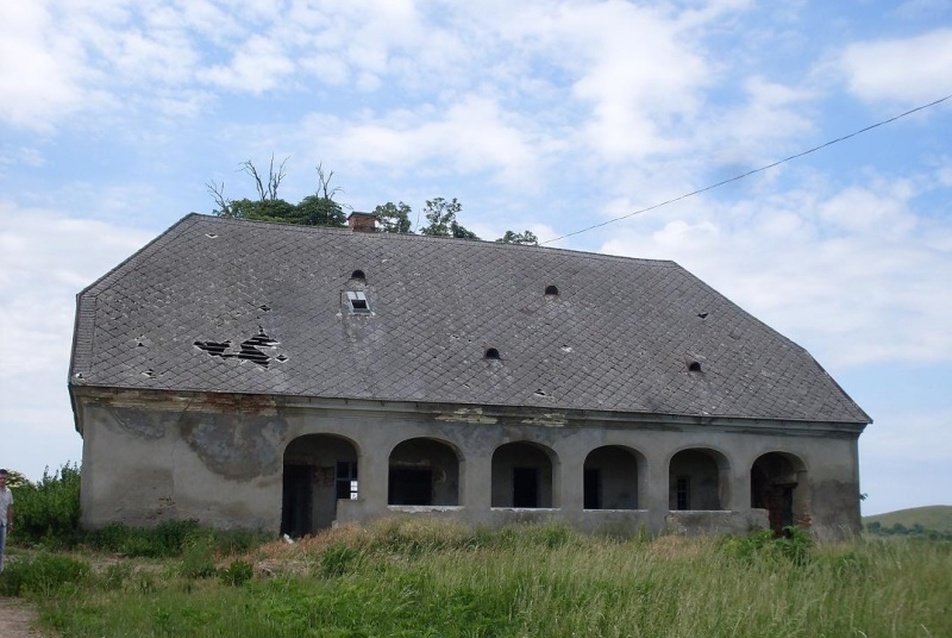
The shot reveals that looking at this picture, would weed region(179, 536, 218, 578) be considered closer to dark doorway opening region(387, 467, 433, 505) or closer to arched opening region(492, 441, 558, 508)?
dark doorway opening region(387, 467, 433, 505)

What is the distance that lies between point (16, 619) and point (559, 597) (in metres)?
6.06

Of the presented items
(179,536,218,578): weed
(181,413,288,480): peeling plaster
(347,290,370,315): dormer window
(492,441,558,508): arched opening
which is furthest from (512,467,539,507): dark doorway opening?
(179,536,218,578): weed

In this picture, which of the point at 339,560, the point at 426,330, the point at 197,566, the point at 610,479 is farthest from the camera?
the point at 610,479

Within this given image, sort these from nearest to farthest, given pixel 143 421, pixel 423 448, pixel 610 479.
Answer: pixel 143 421 → pixel 423 448 → pixel 610 479

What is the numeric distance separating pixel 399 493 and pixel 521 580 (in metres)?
13.0

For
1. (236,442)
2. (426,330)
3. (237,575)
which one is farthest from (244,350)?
(237,575)

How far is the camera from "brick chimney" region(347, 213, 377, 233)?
30484 mm

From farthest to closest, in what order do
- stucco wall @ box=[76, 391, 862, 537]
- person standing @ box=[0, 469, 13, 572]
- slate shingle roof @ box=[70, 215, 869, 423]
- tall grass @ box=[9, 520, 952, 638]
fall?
slate shingle roof @ box=[70, 215, 869, 423], stucco wall @ box=[76, 391, 862, 537], person standing @ box=[0, 469, 13, 572], tall grass @ box=[9, 520, 952, 638]

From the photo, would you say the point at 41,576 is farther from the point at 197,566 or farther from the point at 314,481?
the point at 314,481

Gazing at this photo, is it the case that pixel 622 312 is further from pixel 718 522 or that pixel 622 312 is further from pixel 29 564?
pixel 29 564

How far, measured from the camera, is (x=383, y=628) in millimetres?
10969

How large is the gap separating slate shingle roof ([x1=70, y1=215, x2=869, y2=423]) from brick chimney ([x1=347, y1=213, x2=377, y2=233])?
5.16ft

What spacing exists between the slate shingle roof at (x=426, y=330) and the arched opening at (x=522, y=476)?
6.14 ft

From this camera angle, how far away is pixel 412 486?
82.5ft
